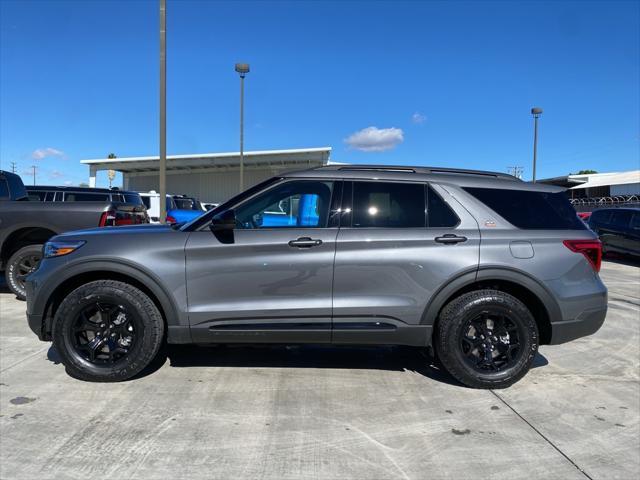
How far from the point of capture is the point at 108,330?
414 cm

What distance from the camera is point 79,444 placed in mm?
3172

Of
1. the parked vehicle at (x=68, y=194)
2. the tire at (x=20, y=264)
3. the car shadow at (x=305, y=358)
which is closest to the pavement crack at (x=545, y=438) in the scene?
the car shadow at (x=305, y=358)

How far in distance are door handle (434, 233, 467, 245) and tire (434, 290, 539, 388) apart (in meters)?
0.47

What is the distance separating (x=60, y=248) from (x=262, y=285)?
1.77 meters

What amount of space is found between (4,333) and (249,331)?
11.5 feet

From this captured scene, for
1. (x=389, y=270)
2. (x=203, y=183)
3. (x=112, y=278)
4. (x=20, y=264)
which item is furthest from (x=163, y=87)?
(x=203, y=183)

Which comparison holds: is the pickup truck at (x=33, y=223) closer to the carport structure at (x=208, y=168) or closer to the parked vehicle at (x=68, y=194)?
the parked vehicle at (x=68, y=194)

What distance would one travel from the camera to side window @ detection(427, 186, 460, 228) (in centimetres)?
420

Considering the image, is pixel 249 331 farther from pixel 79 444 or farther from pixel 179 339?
pixel 79 444

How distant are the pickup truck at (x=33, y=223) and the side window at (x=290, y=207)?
3.92 meters

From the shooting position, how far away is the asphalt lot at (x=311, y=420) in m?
2.99

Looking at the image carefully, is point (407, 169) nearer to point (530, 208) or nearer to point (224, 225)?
point (530, 208)

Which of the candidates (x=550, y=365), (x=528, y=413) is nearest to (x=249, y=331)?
(x=528, y=413)

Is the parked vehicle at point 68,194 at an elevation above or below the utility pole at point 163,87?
below
